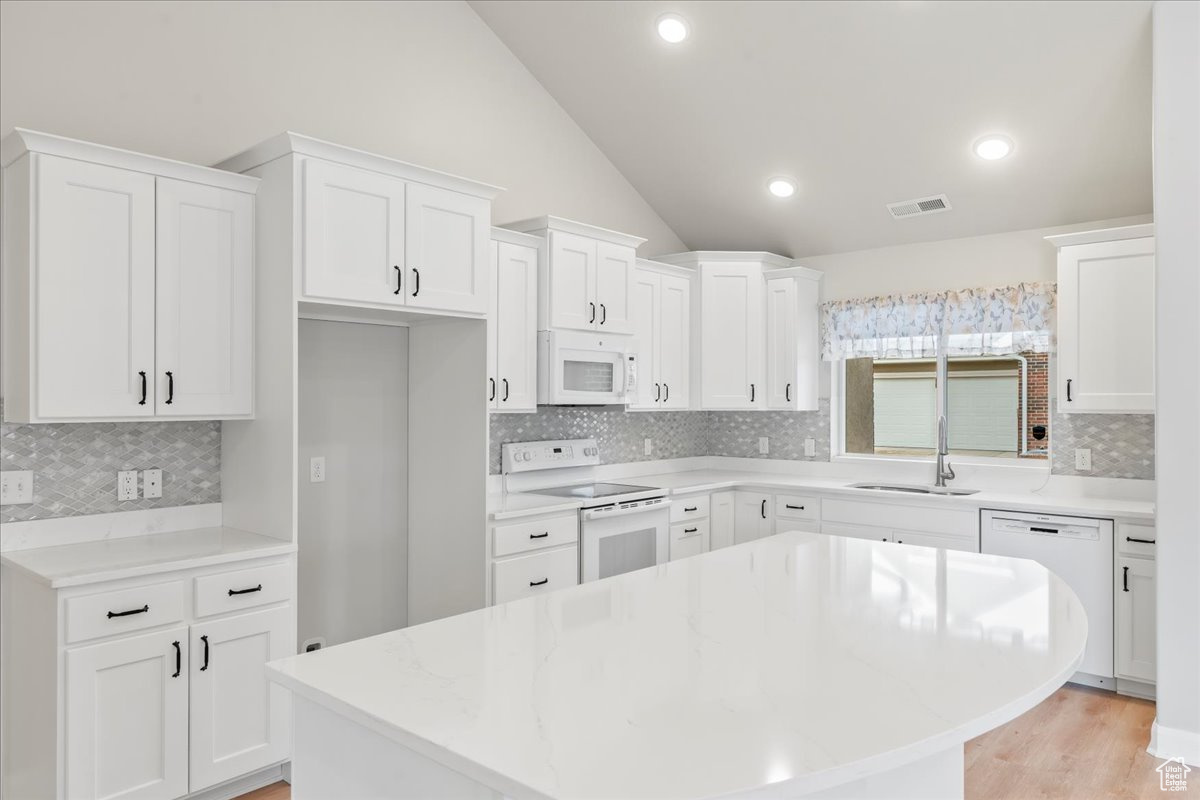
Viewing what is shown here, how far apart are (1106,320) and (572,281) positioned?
2.69 metres

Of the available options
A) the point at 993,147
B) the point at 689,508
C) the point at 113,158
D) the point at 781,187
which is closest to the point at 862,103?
the point at 993,147

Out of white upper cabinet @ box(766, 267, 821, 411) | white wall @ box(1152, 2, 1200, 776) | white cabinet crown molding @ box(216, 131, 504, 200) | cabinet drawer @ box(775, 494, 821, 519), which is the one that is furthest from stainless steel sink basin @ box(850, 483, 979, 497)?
white cabinet crown molding @ box(216, 131, 504, 200)

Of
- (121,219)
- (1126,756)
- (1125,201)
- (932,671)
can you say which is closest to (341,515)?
(121,219)

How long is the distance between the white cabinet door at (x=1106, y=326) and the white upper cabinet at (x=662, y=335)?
2092mm

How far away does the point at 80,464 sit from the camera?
291 centimetres

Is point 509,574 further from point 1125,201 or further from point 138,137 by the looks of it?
point 1125,201

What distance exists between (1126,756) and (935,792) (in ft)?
8.08

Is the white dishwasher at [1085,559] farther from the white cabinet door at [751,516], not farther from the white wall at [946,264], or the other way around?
the white wall at [946,264]

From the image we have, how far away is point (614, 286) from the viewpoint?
14.8 ft

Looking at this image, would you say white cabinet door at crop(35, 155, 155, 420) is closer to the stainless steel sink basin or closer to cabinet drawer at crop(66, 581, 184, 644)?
cabinet drawer at crop(66, 581, 184, 644)

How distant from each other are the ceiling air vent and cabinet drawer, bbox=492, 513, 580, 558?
2664mm

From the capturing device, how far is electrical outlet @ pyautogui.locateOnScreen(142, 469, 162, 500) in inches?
120

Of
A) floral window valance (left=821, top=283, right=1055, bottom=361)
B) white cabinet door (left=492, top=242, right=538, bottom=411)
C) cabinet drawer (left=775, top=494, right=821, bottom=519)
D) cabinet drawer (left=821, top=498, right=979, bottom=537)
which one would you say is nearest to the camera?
white cabinet door (left=492, top=242, right=538, bottom=411)

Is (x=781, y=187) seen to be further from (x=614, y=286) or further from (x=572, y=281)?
(x=572, y=281)
